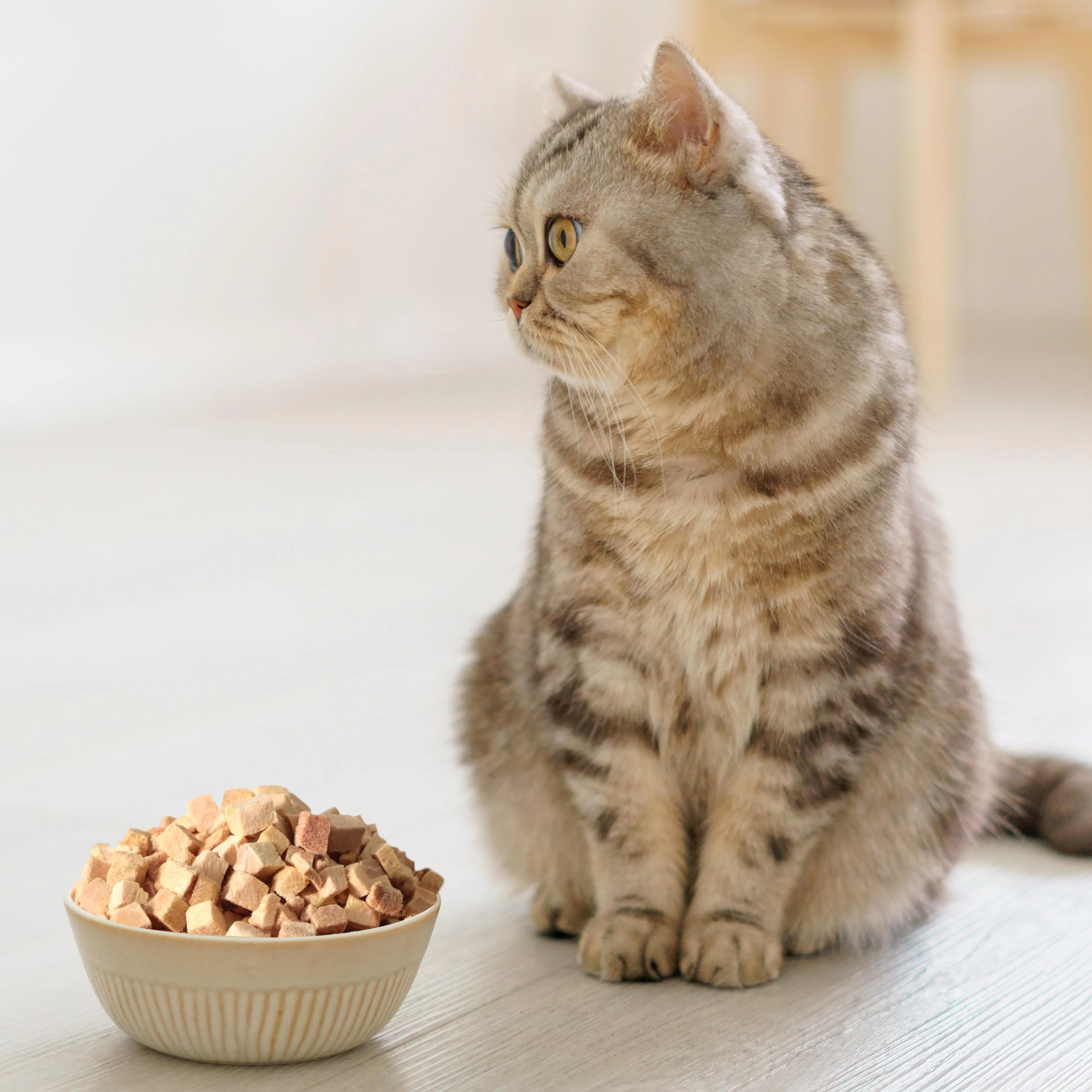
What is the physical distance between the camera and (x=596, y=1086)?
40.8 inches

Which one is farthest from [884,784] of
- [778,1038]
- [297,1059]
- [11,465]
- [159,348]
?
[159,348]

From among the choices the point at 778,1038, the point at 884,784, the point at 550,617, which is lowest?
the point at 778,1038

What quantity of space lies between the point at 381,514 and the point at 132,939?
81.7 inches

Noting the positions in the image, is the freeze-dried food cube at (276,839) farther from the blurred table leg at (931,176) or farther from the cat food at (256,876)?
the blurred table leg at (931,176)

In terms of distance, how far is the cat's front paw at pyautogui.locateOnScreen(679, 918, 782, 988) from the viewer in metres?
1.21

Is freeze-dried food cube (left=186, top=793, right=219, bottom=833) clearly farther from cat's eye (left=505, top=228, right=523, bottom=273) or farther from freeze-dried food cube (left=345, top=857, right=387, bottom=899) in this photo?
cat's eye (left=505, top=228, right=523, bottom=273)

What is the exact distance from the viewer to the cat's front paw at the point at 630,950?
1.22m

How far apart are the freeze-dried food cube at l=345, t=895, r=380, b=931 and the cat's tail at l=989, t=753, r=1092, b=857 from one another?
735 mm

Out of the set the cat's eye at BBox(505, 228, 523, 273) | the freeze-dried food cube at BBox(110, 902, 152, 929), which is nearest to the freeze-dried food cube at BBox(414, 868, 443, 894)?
the freeze-dried food cube at BBox(110, 902, 152, 929)

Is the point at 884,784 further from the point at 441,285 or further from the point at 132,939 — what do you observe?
the point at 441,285

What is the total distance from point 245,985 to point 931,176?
3.57 meters

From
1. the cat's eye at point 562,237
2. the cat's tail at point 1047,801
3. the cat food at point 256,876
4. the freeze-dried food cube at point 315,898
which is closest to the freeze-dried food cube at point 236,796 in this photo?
the cat food at point 256,876

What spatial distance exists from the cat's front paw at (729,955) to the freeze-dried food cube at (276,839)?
0.38 m

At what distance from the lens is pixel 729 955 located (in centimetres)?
121
